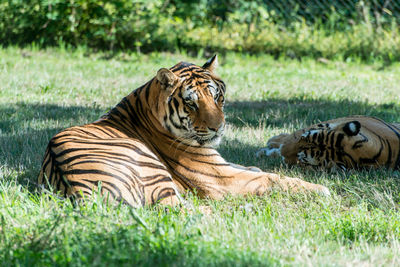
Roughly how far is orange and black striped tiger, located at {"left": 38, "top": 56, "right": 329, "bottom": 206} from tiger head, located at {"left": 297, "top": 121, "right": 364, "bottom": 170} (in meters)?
0.92

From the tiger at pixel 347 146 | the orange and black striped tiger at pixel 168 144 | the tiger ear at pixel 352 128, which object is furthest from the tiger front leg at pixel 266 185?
the tiger ear at pixel 352 128

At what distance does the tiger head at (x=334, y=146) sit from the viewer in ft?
16.1

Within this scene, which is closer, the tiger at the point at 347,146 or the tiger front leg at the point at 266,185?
the tiger front leg at the point at 266,185

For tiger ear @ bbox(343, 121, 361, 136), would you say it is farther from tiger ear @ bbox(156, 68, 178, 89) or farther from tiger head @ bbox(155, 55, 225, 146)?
tiger ear @ bbox(156, 68, 178, 89)

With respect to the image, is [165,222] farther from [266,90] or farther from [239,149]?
[266,90]

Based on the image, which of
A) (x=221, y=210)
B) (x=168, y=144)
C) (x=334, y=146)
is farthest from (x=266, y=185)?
(x=334, y=146)

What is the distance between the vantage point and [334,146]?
502 centimetres

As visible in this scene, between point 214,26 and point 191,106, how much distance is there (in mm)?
9197

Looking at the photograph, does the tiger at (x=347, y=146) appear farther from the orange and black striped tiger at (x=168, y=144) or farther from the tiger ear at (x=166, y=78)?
the tiger ear at (x=166, y=78)

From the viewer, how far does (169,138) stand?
4.22 meters

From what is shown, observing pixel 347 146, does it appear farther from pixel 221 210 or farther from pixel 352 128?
pixel 221 210

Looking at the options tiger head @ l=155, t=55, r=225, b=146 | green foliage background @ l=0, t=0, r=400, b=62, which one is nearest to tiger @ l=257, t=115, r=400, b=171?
tiger head @ l=155, t=55, r=225, b=146

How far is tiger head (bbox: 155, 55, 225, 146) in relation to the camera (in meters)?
4.02

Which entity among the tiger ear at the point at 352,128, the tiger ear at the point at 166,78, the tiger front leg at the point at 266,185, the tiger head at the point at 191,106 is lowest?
the tiger front leg at the point at 266,185
